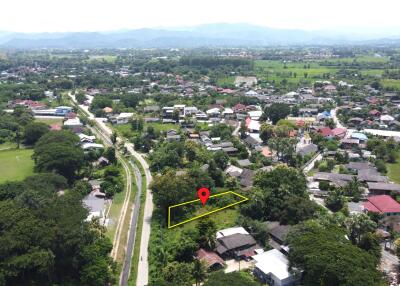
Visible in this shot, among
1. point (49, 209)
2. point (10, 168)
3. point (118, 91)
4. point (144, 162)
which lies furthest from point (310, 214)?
point (118, 91)

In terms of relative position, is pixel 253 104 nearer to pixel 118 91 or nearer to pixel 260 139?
pixel 260 139

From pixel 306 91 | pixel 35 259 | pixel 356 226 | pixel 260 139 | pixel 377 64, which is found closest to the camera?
pixel 35 259

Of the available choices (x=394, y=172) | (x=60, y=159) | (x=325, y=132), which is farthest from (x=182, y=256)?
(x=325, y=132)

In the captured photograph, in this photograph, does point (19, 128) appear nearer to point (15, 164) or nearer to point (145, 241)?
point (15, 164)

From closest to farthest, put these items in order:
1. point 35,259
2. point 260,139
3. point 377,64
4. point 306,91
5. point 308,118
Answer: point 35,259 < point 260,139 < point 308,118 < point 306,91 < point 377,64

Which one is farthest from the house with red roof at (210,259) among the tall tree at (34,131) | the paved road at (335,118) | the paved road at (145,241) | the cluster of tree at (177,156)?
the paved road at (335,118)
